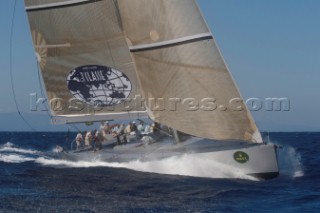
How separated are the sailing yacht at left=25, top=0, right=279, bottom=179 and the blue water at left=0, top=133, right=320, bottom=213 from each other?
0.91 meters

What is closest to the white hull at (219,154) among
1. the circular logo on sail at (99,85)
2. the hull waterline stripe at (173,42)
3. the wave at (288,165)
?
the wave at (288,165)

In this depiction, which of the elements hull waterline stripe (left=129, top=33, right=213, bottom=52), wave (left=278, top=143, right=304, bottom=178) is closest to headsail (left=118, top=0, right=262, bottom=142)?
hull waterline stripe (left=129, top=33, right=213, bottom=52)

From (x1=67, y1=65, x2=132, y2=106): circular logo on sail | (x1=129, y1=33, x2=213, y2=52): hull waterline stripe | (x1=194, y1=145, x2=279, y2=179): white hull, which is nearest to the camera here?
(x1=194, y1=145, x2=279, y2=179): white hull

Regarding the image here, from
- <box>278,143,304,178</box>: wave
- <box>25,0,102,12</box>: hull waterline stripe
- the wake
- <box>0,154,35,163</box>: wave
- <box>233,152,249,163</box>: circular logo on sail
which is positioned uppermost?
<box>25,0,102,12</box>: hull waterline stripe

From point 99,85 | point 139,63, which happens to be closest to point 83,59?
point 99,85

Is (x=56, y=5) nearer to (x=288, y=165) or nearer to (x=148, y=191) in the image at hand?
(x=148, y=191)

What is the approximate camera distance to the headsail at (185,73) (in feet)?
56.9

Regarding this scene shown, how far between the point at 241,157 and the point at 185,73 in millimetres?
3254

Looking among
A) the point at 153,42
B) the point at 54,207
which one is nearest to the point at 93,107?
the point at 153,42

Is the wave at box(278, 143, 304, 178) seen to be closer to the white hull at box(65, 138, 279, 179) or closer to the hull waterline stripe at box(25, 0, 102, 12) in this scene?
the white hull at box(65, 138, 279, 179)

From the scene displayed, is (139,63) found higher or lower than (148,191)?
higher

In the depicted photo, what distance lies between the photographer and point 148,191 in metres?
16.0

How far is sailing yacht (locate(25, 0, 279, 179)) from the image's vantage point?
1741cm

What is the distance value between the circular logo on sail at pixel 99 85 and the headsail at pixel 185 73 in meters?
2.46
